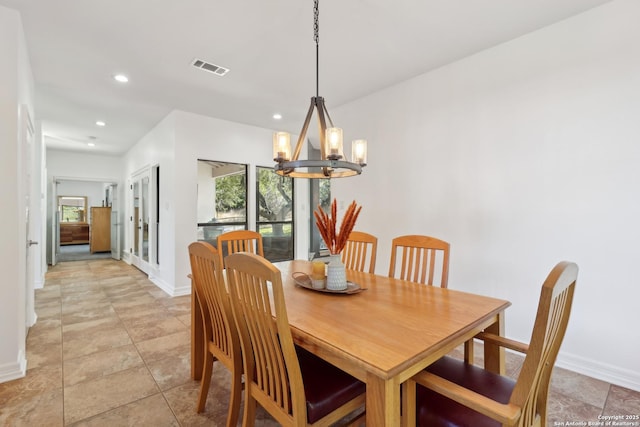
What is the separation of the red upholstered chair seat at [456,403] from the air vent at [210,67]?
315cm

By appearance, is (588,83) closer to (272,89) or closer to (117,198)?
(272,89)

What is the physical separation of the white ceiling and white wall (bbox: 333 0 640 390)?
26 centimetres

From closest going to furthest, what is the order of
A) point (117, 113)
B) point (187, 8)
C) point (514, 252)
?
1. point (187, 8)
2. point (514, 252)
3. point (117, 113)

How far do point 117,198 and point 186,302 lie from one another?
5.29 m

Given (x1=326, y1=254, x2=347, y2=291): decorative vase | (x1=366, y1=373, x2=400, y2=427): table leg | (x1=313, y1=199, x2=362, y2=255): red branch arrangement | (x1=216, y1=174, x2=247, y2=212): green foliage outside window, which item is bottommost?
(x1=366, y1=373, x2=400, y2=427): table leg

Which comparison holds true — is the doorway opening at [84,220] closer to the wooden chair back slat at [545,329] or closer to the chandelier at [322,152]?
the chandelier at [322,152]

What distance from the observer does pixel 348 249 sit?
2656mm

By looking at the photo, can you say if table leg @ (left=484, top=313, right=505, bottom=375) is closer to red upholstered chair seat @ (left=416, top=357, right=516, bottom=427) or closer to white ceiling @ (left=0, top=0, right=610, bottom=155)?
red upholstered chair seat @ (left=416, top=357, right=516, bottom=427)

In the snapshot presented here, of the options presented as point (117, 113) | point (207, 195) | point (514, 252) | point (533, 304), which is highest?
point (117, 113)

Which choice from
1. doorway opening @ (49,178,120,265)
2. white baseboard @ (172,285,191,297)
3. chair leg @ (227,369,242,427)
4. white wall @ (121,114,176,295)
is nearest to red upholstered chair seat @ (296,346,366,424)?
chair leg @ (227,369,242,427)

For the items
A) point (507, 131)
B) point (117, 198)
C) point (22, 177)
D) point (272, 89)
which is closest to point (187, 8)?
point (272, 89)

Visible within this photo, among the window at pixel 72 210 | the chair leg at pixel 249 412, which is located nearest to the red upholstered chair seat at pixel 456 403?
the chair leg at pixel 249 412

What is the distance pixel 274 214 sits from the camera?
5.38 meters

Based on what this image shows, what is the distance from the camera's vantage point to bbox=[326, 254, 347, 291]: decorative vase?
178 centimetres
